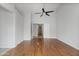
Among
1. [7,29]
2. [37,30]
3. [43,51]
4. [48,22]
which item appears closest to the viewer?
[43,51]

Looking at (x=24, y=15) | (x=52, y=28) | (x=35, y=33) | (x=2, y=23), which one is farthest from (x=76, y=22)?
(x=35, y=33)

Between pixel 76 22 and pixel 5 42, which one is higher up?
pixel 76 22

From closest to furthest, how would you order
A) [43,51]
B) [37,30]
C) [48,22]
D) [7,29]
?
[43,51], [7,29], [48,22], [37,30]

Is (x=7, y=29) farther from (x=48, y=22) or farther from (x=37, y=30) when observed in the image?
(x=37, y=30)

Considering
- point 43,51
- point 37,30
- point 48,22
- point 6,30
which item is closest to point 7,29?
point 6,30

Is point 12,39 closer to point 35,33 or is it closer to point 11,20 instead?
point 11,20

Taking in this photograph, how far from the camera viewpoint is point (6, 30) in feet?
22.1

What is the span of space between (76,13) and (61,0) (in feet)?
11.9

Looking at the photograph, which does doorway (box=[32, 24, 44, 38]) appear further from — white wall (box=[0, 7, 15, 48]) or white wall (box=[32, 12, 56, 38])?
white wall (box=[0, 7, 15, 48])

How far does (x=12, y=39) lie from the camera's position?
22.4 feet

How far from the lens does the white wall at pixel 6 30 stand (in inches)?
262

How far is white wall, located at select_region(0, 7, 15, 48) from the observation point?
21.9ft

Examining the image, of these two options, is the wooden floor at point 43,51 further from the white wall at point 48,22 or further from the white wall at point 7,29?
the white wall at point 48,22

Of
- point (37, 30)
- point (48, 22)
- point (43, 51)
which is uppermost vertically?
point (48, 22)
